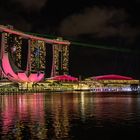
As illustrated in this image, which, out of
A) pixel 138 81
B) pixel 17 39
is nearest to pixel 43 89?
pixel 17 39

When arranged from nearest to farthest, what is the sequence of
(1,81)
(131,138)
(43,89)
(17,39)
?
(131,138) → (1,81) → (43,89) → (17,39)

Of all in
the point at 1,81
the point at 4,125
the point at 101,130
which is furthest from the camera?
the point at 1,81

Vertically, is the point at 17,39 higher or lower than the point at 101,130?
higher

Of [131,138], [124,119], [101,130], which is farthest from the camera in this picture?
[124,119]

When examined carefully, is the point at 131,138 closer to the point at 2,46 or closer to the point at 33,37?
the point at 2,46

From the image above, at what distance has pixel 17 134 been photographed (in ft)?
87.4

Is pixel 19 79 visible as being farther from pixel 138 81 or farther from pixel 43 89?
pixel 138 81

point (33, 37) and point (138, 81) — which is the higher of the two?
point (33, 37)

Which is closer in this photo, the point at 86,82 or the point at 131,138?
the point at 131,138

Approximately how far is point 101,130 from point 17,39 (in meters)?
166

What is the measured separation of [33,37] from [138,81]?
47.6 meters

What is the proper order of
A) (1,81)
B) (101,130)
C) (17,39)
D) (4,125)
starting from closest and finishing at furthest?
1. (101,130)
2. (4,125)
3. (1,81)
4. (17,39)

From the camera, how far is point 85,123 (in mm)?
32156

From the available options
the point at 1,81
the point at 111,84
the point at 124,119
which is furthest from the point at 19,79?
the point at 124,119
